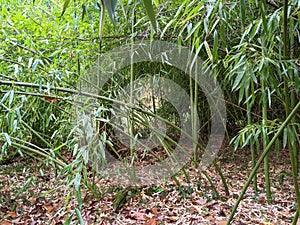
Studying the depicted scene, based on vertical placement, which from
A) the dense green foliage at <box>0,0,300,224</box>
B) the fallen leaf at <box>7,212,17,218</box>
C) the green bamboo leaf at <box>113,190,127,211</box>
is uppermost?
the dense green foliage at <box>0,0,300,224</box>

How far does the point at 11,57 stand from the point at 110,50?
0.62 m

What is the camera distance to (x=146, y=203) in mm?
1702

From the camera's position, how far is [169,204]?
65.8 inches

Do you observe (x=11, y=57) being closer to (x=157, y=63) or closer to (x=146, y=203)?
(x=157, y=63)

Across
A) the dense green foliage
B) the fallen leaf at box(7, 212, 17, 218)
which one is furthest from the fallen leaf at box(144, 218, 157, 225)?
the fallen leaf at box(7, 212, 17, 218)

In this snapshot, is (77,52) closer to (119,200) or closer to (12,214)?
(119,200)

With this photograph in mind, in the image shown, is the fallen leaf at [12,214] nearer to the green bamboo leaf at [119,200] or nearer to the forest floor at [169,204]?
the forest floor at [169,204]

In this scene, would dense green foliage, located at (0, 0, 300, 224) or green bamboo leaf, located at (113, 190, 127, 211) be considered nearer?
dense green foliage, located at (0, 0, 300, 224)

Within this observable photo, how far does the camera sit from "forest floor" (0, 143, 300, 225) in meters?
1.47

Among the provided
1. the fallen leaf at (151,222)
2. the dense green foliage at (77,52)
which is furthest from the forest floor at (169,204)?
the dense green foliage at (77,52)

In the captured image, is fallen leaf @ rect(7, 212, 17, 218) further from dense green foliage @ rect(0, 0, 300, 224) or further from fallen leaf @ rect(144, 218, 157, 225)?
fallen leaf @ rect(144, 218, 157, 225)

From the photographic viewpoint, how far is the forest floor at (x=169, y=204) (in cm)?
147

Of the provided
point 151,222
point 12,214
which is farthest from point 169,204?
point 12,214

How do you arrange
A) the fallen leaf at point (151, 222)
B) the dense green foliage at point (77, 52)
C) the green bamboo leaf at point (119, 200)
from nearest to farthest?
the dense green foliage at point (77, 52), the fallen leaf at point (151, 222), the green bamboo leaf at point (119, 200)
